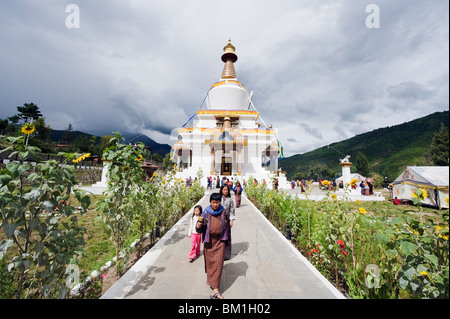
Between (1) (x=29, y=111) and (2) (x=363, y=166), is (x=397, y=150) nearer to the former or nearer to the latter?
(2) (x=363, y=166)

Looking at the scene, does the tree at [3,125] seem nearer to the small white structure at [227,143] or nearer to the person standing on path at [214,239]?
the small white structure at [227,143]

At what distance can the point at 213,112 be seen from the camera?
25.8 meters

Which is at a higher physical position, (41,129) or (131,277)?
(41,129)

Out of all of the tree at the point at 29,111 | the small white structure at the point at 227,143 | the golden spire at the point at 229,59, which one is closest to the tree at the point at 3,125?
the tree at the point at 29,111

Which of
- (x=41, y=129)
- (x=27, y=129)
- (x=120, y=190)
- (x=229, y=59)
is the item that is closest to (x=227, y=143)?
(x=229, y=59)

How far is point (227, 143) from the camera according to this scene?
21344 mm

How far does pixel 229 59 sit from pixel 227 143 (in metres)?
17.3

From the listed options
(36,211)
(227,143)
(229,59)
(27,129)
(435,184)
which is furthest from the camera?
(229,59)

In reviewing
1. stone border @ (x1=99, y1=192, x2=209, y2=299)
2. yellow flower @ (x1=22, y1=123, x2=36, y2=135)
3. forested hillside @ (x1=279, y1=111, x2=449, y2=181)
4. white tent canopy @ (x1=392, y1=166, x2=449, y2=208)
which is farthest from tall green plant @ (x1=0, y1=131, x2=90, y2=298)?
forested hillside @ (x1=279, y1=111, x2=449, y2=181)

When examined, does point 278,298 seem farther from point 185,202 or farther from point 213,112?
point 213,112

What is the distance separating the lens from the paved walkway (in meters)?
2.65

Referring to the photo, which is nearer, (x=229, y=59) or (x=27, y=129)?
(x=27, y=129)

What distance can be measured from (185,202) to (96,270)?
4.03 m

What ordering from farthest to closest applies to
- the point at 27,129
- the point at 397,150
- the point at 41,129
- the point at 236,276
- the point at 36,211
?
the point at 41,129 < the point at 397,150 < the point at 236,276 < the point at 27,129 < the point at 36,211
